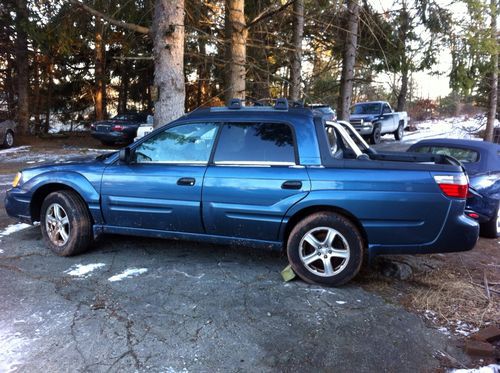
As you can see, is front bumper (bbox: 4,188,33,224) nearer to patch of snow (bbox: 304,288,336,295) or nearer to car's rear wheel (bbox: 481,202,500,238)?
patch of snow (bbox: 304,288,336,295)

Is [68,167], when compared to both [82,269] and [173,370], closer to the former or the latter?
[82,269]

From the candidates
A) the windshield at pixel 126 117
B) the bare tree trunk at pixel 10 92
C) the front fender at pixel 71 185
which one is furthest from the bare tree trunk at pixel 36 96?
the front fender at pixel 71 185

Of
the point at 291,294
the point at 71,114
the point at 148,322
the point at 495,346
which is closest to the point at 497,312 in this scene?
the point at 495,346

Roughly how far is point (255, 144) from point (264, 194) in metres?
0.56

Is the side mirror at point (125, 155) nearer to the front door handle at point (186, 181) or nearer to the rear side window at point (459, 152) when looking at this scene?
the front door handle at point (186, 181)

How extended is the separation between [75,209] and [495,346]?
13.8 ft

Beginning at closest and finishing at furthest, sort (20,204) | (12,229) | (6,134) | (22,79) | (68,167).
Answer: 1. (68,167)
2. (20,204)
3. (12,229)
4. (6,134)
5. (22,79)

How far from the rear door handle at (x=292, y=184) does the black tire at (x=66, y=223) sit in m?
2.31

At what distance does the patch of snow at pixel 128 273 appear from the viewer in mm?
4473

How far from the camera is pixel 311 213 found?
4.36 metres

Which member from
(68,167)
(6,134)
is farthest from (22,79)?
(68,167)

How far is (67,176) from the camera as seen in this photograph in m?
5.10

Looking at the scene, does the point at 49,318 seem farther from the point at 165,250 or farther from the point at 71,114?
the point at 71,114

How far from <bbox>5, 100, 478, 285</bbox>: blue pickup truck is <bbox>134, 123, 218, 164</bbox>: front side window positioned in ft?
0.04
